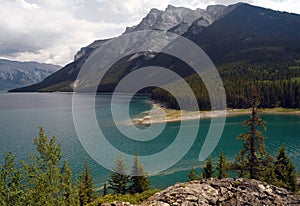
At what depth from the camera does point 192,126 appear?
10706 cm

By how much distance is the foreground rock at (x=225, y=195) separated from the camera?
61.6 ft

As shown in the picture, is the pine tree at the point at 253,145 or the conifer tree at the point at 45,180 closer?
the conifer tree at the point at 45,180

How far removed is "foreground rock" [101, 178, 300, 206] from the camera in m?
18.8

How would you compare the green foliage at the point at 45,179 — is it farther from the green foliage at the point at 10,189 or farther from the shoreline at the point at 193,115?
the shoreline at the point at 193,115

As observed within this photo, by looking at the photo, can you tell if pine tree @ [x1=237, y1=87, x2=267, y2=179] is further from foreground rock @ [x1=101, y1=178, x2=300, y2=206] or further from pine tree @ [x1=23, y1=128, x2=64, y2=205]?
pine tree @ [x1=23, y1=128, x2=64, y2=205]

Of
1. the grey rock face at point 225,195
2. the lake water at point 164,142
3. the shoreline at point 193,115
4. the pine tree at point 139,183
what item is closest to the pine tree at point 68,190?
the grey rock face at point 225,195

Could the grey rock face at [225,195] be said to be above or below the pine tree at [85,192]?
above

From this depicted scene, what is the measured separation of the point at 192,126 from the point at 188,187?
88077 millimetres

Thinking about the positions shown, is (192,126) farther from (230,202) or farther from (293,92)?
(230,202)

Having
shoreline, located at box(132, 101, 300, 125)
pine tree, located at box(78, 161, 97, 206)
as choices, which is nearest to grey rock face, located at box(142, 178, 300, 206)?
pine tree, located at box(78, 161, 97, 206)

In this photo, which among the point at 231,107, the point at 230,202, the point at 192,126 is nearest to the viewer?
the point at 230,202

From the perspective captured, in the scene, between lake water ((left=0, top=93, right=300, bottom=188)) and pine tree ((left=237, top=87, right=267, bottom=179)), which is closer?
pine tree ((left=237, top=87, right=267, bottom=179))

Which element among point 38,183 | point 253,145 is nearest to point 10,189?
point 38,183

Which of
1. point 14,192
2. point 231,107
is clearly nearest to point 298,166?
point 14,192
